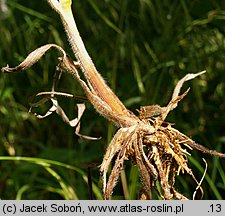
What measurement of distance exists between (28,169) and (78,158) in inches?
5.5

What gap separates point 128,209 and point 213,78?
89 cm

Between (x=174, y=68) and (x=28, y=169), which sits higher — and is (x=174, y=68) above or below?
above

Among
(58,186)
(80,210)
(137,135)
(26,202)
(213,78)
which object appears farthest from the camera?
(213,78)

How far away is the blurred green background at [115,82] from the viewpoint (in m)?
1.37

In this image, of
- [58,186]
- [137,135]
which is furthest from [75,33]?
[58,186]

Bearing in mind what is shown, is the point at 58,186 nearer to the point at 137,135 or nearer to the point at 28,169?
the point at 28,169

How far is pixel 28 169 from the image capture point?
1.40 meters

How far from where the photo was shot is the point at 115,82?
1.58m

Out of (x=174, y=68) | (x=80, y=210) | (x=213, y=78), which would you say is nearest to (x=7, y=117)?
(x=174, y=68)

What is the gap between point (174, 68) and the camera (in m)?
1.50

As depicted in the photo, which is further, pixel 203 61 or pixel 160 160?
pixel 203 61

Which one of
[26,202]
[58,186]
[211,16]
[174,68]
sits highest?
[211,16]

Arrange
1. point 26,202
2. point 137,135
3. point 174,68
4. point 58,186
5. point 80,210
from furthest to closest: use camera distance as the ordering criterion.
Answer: point 174,68, point 58,186, point 26,202, point 80,210, point 137,135

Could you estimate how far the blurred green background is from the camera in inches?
54.0
